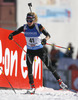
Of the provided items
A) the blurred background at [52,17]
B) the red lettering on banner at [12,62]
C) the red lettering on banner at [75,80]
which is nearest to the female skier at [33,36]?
the red lettering on banner at [12,62]

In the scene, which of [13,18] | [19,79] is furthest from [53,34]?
[19,79]

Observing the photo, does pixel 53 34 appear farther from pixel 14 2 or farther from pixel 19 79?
pixel 19 79

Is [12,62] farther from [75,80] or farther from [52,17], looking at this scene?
[52,17]

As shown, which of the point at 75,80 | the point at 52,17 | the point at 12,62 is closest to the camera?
the point at 12,62

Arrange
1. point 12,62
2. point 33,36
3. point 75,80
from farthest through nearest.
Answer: point 75,80 → point 12,62 → point 33,36

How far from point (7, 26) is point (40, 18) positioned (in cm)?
215

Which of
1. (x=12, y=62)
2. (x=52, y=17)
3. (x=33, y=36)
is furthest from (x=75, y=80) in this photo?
(x=52, y=17)

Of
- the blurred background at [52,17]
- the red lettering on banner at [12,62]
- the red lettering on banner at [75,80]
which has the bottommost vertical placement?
the red lettering on banner at [75,80]

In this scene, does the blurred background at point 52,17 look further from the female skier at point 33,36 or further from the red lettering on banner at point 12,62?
the female skier at point 33,36

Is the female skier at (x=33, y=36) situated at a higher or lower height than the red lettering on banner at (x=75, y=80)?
higher

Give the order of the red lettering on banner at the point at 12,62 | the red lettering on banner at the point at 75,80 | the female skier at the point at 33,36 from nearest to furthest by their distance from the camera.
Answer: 1. the female skier at the point at 33,36
2. the red lettering on banner at the point at 12,62
3. the red lettering on banner at the point at 75,80

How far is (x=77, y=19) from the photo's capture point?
22.3 m

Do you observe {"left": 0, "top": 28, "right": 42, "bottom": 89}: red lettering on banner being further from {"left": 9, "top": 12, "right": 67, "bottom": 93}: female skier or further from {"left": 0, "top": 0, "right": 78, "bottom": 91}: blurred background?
{"left": 0, "top": 0, "right": 78, "bottom": 91}: blurred background

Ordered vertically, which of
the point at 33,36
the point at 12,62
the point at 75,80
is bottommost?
the point at 75,80
